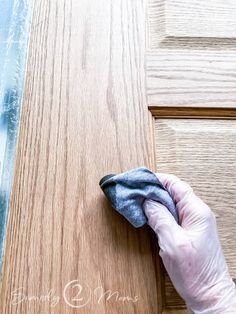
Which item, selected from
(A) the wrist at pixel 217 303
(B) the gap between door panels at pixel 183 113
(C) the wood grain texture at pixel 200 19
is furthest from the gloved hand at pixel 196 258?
(C) the wood grain texture at pixel 200 19

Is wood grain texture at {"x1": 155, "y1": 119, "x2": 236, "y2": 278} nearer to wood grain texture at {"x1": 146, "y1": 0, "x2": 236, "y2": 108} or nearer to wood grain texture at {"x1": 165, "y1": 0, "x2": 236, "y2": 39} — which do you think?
wood grain texture at {"x1": 146, "y1": 0, "x2": 236, "y2": 108}

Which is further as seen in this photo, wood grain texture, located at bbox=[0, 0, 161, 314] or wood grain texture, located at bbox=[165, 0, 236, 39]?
wood grain texture, located at bbox=[165, 0, 236, 39]

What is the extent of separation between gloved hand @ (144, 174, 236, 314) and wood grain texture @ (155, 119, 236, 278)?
4 centimetres

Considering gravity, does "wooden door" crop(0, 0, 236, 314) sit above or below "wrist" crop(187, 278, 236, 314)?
above

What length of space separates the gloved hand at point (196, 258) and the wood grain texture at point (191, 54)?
207mm

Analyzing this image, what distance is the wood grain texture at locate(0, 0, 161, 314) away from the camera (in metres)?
0.49

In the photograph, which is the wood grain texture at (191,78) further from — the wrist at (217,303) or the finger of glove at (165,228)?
the wrist at (217,303)

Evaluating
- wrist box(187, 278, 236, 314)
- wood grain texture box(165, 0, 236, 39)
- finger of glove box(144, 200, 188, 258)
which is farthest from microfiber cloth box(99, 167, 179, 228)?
wood grain texture box(165, 0, 236, 39)

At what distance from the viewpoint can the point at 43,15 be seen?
650mm

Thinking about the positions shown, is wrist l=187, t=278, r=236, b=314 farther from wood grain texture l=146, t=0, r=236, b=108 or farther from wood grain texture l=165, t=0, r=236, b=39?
wood grain texture l=165, t=0, r=236, b=39

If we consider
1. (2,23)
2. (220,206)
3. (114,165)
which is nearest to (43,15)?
(2,23)

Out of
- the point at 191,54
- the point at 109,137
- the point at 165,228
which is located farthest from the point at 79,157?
the point at 191,54

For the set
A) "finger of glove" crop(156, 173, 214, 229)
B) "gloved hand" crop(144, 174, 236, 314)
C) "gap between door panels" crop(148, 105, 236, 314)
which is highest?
"gap between door panels" crop(148, 105, 236, 314)

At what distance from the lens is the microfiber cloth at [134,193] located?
1.65ft
